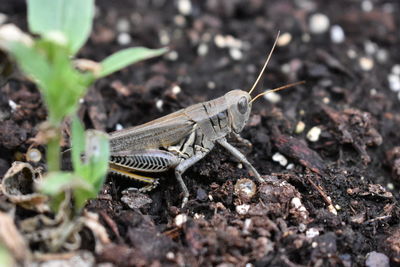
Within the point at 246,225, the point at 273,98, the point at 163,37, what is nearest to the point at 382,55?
the point at 273,98

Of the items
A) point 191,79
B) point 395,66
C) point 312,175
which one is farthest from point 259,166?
point 395,66

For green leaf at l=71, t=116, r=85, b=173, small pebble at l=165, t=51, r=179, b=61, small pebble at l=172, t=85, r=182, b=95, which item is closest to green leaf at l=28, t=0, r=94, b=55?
green leaf at l=71, t=116, r=85, b=173

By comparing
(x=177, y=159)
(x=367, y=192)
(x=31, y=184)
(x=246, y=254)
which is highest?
(x=31, y=184)

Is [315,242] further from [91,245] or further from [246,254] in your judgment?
[91,245]

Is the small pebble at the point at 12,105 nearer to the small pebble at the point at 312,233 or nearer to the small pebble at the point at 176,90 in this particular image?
the small pebble at the point at 176,90

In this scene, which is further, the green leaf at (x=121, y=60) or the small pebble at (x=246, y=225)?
the small pebble at (x=246, y=225)

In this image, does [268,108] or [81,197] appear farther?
[268,108]

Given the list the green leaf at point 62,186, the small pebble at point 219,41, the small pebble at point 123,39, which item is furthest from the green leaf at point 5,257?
the small pebble at point 219,41
